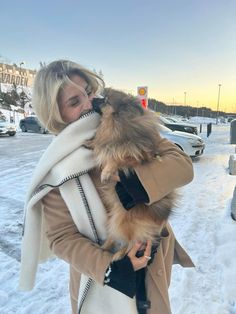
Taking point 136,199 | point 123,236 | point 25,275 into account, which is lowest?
point 25,275

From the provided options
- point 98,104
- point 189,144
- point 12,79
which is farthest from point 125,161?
point 12,79

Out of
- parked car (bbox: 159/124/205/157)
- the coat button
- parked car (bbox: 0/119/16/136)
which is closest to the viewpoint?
the coat button

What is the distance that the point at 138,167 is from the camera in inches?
44.6

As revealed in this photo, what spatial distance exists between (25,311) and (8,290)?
41cm

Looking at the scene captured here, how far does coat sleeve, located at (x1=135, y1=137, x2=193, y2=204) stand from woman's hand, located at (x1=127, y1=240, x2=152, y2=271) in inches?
7.4

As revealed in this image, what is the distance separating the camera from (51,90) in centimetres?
138

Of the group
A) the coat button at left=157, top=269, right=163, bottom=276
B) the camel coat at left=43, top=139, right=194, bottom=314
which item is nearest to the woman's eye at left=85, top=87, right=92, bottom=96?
the camel coat at left=43, top=139, right=194, bottom=314

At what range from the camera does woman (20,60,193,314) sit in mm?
1162

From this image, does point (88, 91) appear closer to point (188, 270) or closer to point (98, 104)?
point (98, 104)

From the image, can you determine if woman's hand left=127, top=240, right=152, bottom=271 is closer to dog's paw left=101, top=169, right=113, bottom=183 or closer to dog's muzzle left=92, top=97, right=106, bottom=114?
dog's paw left=101, top=169, right=113, bottom=183

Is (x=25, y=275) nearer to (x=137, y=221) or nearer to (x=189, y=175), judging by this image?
(x=137, y=221)

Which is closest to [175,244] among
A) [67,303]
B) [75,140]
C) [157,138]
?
[157,138]

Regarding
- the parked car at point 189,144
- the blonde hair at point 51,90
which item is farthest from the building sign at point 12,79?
the blonde hair at point 51,90

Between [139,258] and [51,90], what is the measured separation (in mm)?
820
